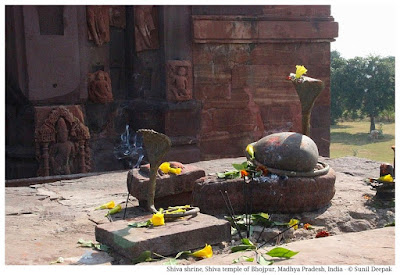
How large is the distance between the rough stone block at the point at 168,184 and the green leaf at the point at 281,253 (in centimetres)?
204

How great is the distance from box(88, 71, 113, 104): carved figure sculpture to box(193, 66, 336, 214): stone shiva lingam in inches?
199

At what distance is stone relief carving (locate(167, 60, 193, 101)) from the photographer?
10.4 meters

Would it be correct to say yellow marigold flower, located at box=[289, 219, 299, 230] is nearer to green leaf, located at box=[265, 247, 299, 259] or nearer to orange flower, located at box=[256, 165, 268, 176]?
orange flower, located at box=[256, 165, 268, 176]

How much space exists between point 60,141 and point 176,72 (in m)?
2.38

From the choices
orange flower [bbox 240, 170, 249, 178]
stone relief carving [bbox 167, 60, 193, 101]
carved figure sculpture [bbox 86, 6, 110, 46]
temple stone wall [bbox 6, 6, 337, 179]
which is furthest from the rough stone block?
carved figure sculpture [bbox 86, 6, 110, 46]

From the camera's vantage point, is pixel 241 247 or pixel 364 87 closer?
pixel 241 247

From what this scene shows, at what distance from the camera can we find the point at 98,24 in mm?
10336

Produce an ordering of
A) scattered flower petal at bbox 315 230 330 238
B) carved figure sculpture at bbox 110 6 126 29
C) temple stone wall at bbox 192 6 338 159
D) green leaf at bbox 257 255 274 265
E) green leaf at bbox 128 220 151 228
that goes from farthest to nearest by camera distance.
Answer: carved figure sculpture at bbox 110 6 126 29, temple stone wall at bbox 192 6 338 159, scattered flower petal at bbox 315 230 330 238, green leaf at bbox 128 220 151 228, green leaf at bbox 257 255 274 265

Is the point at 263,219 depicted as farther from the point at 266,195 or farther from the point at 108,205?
the point at 108,205

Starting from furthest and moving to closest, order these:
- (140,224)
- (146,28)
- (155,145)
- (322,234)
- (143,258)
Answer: (146,28), (155,145), (322,234), (140,224), (143,258)

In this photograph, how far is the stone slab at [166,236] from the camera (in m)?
4.38

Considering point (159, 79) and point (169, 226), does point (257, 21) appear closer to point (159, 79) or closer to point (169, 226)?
point (159, 79)

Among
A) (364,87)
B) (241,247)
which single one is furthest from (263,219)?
(364,87)

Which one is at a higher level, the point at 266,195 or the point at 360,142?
the point at 266,195
